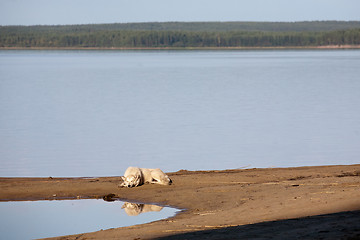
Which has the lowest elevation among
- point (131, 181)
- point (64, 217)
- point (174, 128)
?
point (174, 128)

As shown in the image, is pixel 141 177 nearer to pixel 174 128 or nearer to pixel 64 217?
pixel 64 217

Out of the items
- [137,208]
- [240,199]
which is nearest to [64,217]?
[137,208]

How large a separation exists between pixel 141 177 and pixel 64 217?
212 cm

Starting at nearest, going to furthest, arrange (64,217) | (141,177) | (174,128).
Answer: (64,217) → (141,177) → (174,128)

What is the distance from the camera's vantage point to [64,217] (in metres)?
11.5

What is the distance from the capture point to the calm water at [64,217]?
10722 millimetres

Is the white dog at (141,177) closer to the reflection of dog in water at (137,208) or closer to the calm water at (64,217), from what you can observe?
the calm water at (64,217)

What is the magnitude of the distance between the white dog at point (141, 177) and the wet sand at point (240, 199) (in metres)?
0.13

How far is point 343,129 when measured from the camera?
26.6 metres

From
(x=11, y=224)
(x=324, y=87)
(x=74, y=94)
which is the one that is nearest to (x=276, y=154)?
(x=11, y=224)

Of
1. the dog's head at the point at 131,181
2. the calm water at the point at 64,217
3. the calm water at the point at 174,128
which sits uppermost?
the dog's head at the point at 131,181

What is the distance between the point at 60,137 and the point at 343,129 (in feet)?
33.8

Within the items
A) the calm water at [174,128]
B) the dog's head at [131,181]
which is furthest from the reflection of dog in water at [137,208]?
the calm water at [174,128]

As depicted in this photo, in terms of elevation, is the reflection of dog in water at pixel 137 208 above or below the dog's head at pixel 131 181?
below
